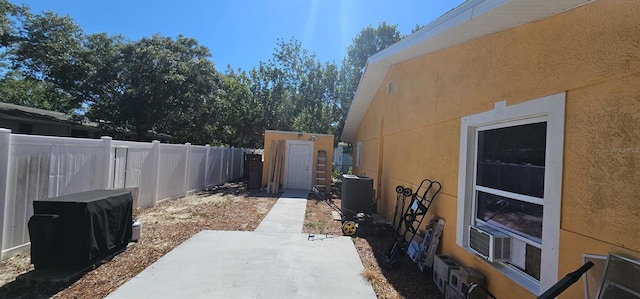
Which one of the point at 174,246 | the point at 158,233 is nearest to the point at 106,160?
the point at 158,233

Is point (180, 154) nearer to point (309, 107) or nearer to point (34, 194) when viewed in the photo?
point (34, 194)

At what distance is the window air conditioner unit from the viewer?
3.38m

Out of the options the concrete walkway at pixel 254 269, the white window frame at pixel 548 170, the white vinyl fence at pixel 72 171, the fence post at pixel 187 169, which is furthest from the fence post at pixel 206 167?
the white window frame at pixel 548 170

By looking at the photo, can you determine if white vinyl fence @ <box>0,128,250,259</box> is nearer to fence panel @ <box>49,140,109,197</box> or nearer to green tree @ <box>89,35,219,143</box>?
fence panel @ <box>49,140,109,197</box>

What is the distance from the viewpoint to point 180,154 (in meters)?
10.9

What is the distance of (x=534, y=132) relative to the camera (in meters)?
3.19

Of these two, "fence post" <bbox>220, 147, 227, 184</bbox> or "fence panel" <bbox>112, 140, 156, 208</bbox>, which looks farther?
"fence post" <bbox>220, 147, 227, 184</bbox>

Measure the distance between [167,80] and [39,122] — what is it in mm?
7552

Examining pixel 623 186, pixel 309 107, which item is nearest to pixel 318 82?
pixel 309 107

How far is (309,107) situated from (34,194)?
59.9 ft

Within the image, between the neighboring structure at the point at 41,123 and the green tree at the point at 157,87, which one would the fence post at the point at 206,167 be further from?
the neighboring structure at the point at 41,123

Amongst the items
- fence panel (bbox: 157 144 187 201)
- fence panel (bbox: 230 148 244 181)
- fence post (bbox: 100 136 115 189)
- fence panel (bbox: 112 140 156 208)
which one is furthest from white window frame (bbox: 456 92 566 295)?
fence panel (bbox: 230 148 244 181)

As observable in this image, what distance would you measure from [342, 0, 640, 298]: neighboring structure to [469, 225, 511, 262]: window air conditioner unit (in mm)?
33

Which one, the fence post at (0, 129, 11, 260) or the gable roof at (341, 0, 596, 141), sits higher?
the gable roof at (341, 0, 596, 141)
